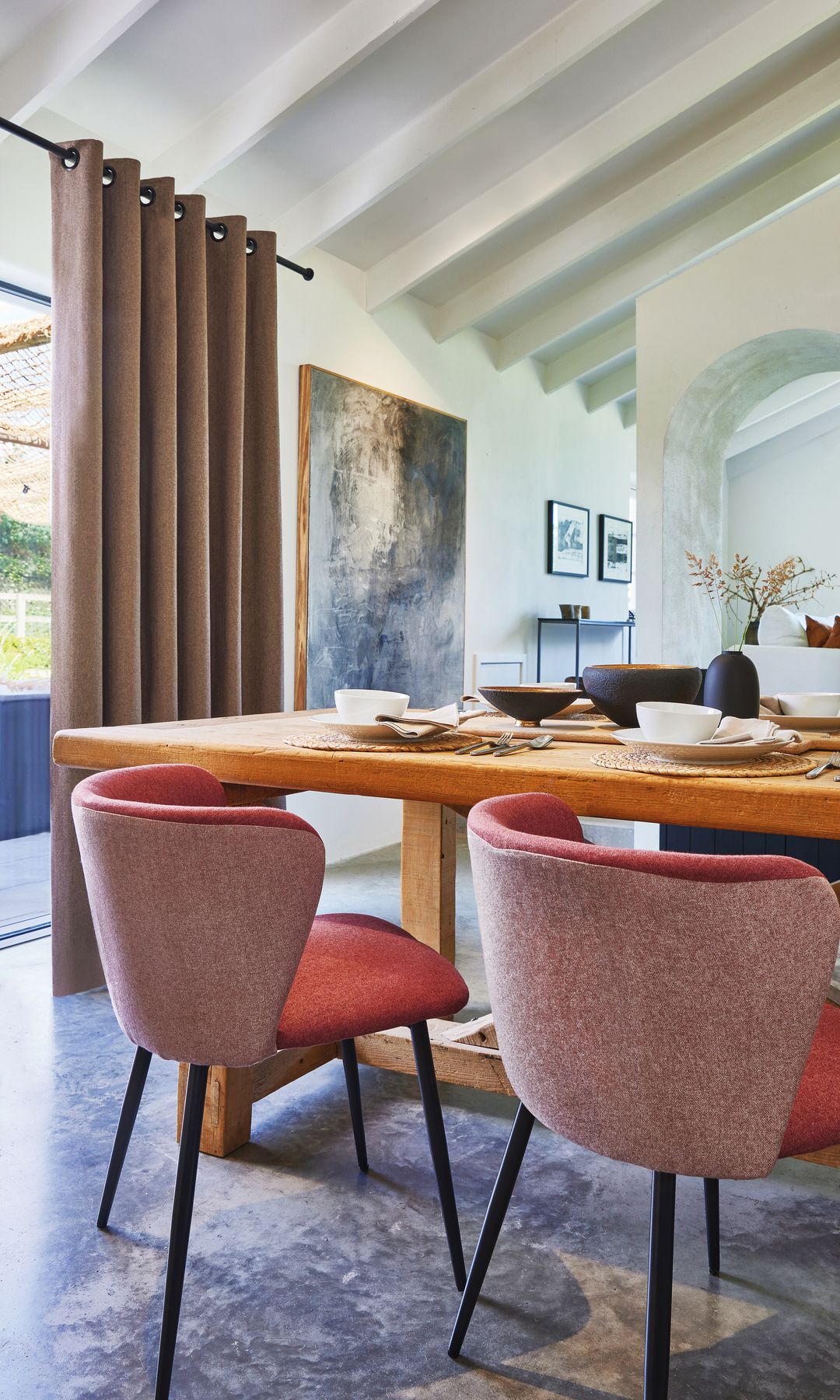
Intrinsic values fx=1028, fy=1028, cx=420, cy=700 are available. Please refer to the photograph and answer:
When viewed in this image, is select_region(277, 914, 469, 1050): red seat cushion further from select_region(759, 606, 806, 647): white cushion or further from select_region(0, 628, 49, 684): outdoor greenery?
select_region(759, 606, 806, 647): white cushion

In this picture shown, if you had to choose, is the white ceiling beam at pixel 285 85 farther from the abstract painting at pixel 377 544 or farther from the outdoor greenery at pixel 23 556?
the outdoor greenery at pixel 23 556

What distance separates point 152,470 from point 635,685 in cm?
189

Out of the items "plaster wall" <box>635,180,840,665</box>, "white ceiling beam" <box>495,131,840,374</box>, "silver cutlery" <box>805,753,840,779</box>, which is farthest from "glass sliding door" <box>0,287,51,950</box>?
"white ceiling beam" <box>495,131,840,374</box>

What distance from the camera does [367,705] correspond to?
1711 mm

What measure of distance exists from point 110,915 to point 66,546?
182 cm

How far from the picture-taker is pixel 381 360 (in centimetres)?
472

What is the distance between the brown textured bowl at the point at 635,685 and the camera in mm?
1729

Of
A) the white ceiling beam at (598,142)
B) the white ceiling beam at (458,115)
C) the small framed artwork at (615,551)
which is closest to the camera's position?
the white ceiling beam at (458,115)

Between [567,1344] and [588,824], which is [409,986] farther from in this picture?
[588,824]

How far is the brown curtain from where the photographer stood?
112 inches

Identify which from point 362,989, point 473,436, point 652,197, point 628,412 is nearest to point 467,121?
point 652,197

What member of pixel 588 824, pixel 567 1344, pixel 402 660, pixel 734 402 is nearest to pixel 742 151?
pixel 734 402

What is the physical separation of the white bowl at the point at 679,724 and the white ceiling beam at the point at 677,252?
446 cm

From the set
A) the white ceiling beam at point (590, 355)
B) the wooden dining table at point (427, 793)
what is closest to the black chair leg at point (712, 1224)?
the wooden dining table at point (427, 793)
